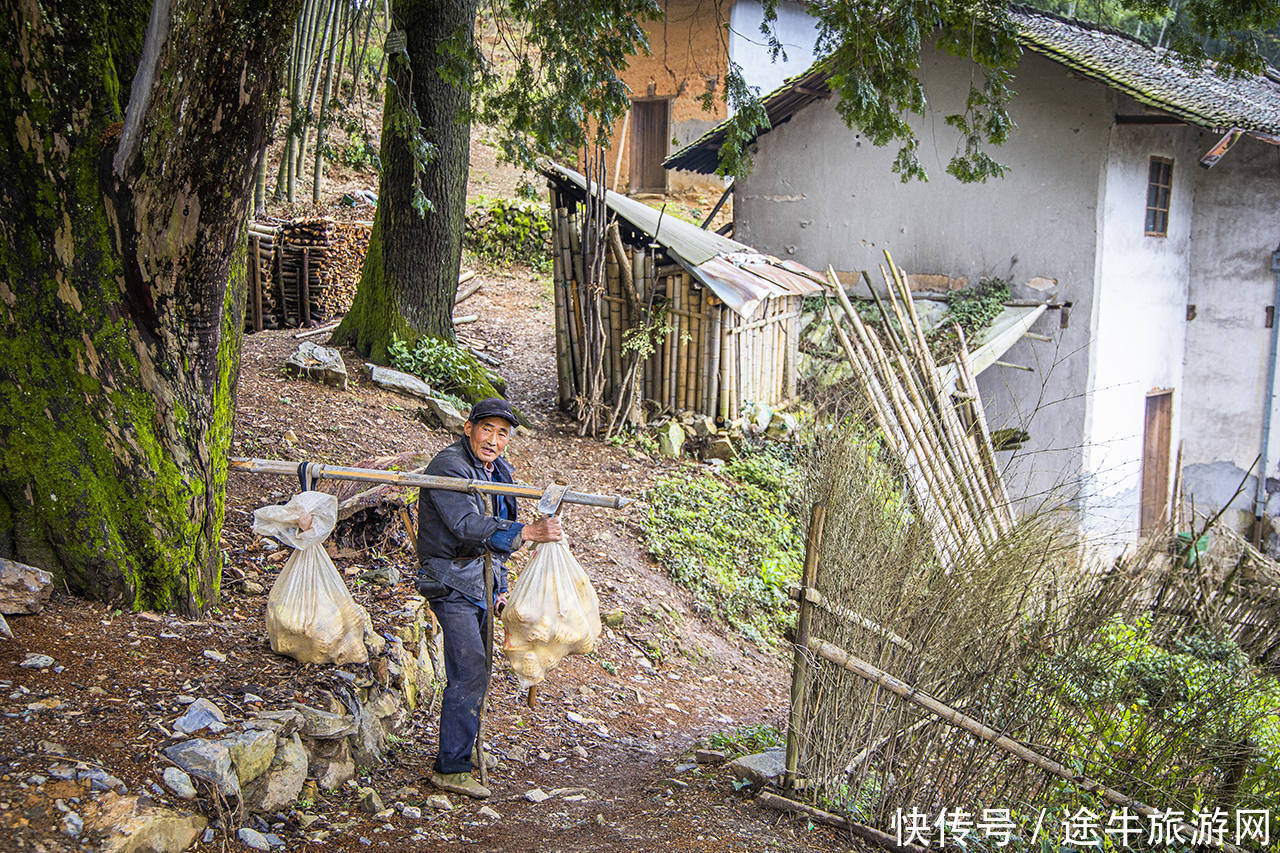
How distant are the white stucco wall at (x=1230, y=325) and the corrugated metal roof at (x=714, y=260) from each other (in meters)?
6.04

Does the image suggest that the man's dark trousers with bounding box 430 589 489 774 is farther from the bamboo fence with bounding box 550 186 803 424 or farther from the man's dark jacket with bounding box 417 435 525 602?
the bamboo fence with bounding box 550 186 803 424

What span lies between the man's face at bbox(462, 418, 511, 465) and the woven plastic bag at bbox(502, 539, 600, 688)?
1.52 ft

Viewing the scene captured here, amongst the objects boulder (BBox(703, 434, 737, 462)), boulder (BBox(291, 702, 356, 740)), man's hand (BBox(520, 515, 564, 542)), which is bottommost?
boulder (BBox(291, 702, 356, 740))

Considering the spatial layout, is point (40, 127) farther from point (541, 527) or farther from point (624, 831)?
point (624, 831)

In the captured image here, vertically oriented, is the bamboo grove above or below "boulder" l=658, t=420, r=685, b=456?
above

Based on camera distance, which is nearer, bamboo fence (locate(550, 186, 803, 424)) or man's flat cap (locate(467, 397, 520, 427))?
man's flat cap (locate(467, 397, 520, 427))

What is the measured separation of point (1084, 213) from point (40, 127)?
421 inches

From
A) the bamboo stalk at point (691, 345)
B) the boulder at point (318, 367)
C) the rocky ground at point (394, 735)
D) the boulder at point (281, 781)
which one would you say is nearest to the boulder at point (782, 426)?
the bamboo stalk at point (691, 345)

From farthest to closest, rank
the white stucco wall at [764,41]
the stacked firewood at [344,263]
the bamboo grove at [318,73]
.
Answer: the white stucco wall at [764,41], the stacked firewood at [344,263], the bamboo grove at [318,73]

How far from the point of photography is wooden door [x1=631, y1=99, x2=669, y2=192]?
62.1 feet

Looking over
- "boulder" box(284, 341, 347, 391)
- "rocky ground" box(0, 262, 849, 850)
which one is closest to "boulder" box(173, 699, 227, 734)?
"rocky ground" box(0, 262, 849, 850)

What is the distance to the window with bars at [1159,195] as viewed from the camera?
12.1 metres

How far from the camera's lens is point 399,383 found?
8391 mm

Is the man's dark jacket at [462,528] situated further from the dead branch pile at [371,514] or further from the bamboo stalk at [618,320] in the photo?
the bamboo stalk at [618,320]
